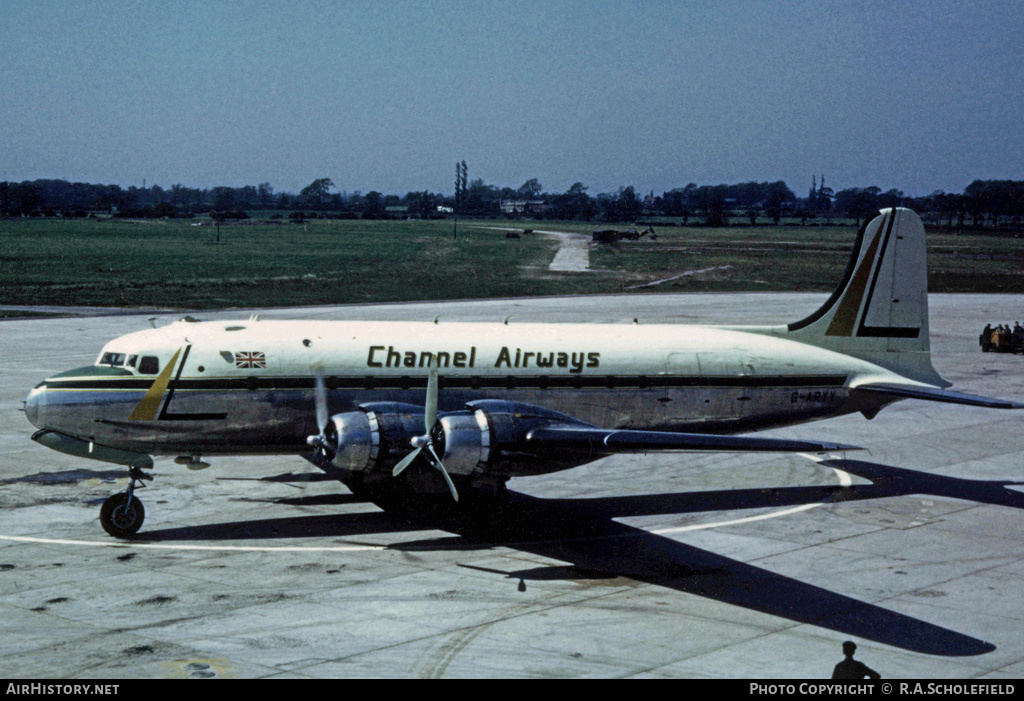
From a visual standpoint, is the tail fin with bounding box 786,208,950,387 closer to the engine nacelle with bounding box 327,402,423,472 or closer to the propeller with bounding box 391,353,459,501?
the propeller with bounding box 391,353,459,501

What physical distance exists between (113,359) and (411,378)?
6452 mm

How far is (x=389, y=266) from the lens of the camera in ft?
373

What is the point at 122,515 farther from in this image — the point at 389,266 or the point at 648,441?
the point at 389,266

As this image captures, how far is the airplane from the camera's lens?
20.0 metres

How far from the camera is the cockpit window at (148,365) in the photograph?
21844 millimetres

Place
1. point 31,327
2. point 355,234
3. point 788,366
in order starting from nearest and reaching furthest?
point 788,366 < point 31,327 < point 355,234

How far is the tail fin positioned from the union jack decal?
45.3ft

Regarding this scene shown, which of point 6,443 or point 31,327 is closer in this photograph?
point 6,443

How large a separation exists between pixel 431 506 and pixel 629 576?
6183 millimetres

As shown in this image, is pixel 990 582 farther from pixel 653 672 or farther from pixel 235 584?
pixel 235 584

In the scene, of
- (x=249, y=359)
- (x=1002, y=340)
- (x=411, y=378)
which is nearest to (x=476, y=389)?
(x=411, y=378)

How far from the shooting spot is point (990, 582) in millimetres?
19047

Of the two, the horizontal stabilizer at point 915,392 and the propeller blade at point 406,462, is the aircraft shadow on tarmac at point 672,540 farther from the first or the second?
the horizontal stabilizer at point 915,392
